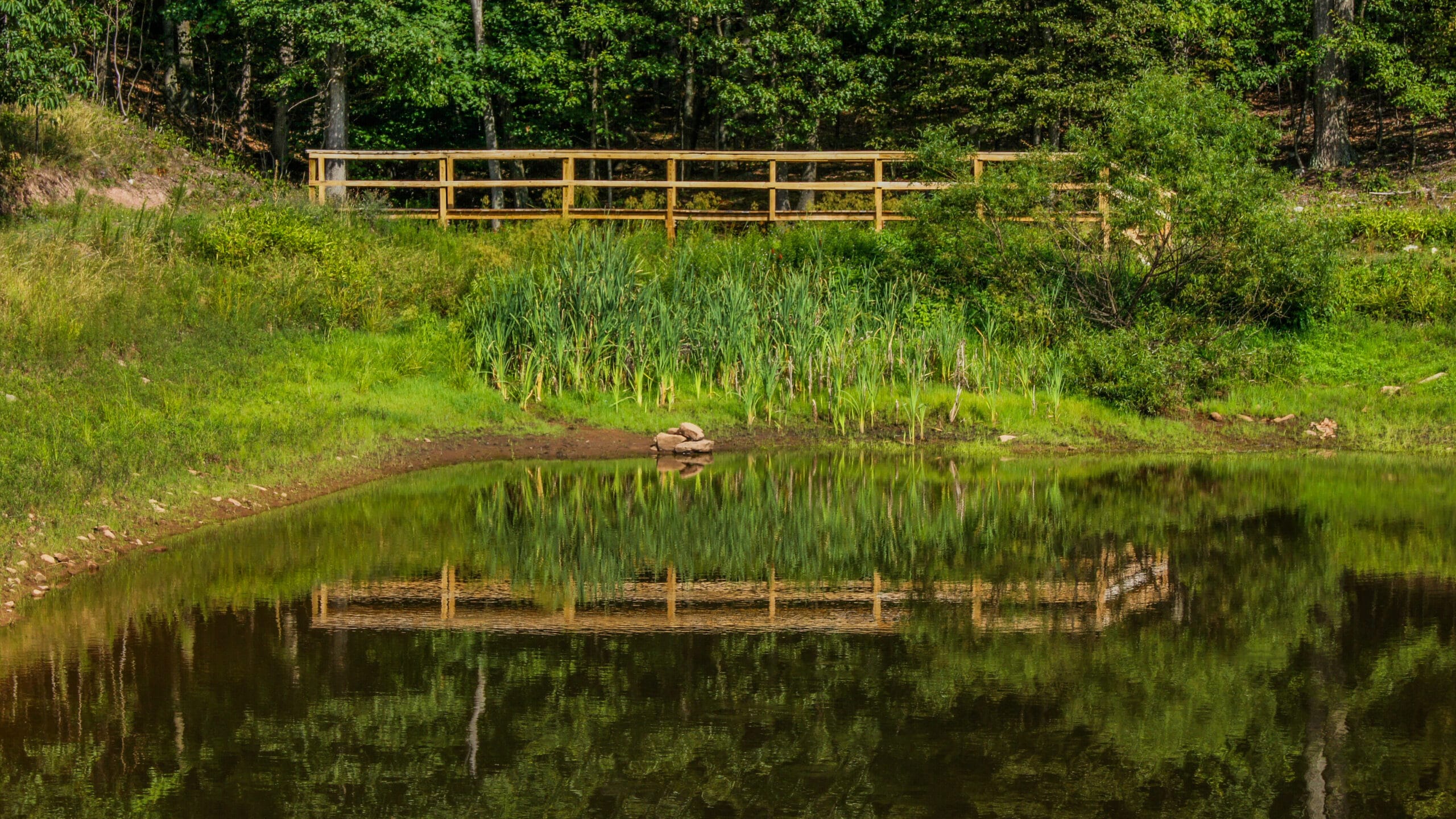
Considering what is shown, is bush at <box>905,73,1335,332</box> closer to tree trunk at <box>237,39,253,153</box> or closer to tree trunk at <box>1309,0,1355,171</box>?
tree trunk at <box>1309,0,1355,171</box>

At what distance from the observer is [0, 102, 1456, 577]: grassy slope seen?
14.4 metres

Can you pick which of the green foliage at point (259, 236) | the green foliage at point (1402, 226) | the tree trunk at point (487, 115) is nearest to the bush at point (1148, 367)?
the green foliage at point (1402, 226)

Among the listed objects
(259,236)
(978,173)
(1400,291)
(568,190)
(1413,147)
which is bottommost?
(1400,291)

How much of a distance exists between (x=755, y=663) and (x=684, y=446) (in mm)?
9214

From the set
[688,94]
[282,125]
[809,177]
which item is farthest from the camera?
[282,125]

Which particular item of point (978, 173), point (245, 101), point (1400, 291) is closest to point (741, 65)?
point (978, 173)

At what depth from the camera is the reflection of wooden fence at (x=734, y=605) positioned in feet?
36.3

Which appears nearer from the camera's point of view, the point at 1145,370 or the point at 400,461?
the point at 400,461

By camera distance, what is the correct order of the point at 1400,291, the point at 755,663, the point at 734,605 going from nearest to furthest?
the point at 755,663
the point at 734,605
the point at 1400,291

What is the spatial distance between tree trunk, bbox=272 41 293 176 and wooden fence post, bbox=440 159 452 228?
23.5 ft

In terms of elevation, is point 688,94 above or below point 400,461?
above

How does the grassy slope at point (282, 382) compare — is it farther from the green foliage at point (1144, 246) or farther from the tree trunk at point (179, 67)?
the tree trunk at point (179, 67)

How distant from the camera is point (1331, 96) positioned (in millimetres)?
33906

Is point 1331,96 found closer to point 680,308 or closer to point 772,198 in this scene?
point 772,198
